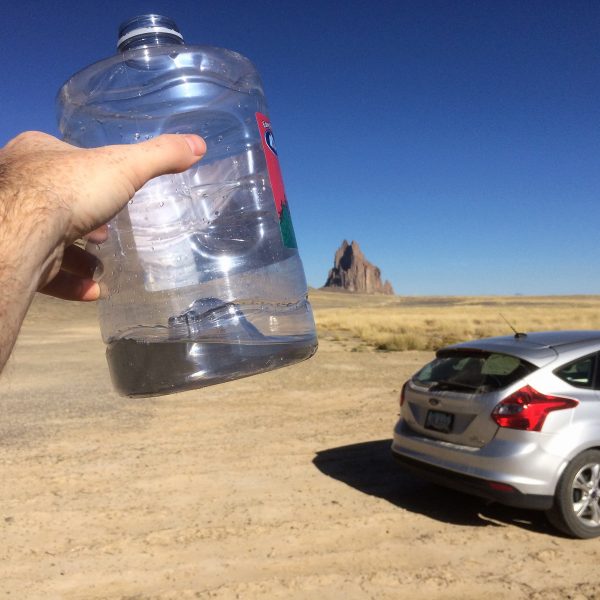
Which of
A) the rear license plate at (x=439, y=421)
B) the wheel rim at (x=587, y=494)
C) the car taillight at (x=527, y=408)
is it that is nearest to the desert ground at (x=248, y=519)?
the wheel rim at (x=587, y=494)

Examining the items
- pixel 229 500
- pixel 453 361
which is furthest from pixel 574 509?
pixel 229 500

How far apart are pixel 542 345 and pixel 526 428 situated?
0.89m

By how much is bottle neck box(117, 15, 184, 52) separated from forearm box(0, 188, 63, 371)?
94 centimetres

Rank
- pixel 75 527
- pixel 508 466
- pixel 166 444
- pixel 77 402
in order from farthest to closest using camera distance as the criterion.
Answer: pixel 77 402 < pixel 166 444 < pixel 75 527 < pixel 508 466

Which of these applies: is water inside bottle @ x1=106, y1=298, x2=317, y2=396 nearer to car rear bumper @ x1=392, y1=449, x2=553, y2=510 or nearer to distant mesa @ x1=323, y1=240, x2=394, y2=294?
car rear bumper @ x1=392, y1=449, x2=553, y2=510

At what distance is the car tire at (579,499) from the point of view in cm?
511

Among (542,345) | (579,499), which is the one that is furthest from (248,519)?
(542,345)

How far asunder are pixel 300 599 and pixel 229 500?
80.1 inches

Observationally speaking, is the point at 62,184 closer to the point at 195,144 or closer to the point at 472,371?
the point at 195,144

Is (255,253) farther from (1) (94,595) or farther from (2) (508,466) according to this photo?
(2) (508,466)

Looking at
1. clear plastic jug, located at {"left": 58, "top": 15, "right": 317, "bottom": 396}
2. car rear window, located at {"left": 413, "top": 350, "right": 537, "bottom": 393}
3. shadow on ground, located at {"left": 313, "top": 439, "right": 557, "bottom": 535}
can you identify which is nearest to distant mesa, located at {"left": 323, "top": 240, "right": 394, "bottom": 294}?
shadow on ground, located at {"left": 313, "top": 439, "right": 557, "bottom": 535}

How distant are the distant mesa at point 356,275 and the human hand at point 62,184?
188 metres

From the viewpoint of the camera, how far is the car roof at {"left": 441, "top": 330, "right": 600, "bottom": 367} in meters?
5.47

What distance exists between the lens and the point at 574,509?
516cm
